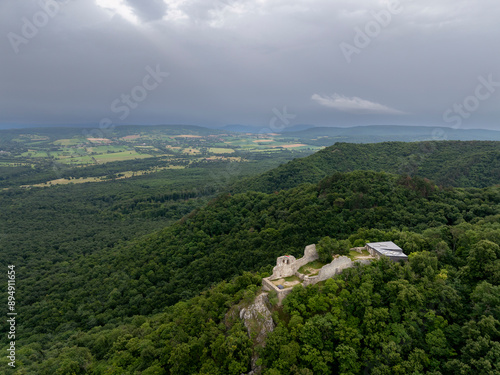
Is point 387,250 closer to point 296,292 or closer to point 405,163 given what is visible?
point 296,292

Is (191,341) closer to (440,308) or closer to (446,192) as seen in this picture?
(440,308)

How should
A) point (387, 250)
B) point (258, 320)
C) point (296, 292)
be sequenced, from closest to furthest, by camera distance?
point (258, 320)
point (296, 292)
point (387, 250)

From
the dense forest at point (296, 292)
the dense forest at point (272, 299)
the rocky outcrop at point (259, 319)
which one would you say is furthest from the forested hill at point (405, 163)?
the rocky outcrop at point (259, 319)

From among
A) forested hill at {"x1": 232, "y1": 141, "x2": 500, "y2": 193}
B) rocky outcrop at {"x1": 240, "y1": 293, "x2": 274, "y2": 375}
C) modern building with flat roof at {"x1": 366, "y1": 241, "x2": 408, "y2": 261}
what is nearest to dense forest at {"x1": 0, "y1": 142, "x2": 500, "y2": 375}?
rocky outcrop at {"x1": 240, "y1": 293, "x2": 274, "y2": 375}

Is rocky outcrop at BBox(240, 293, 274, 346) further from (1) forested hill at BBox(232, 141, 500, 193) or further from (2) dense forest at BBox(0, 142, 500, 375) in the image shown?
(1) forested hill at BBox(232, 141, 500, 193)

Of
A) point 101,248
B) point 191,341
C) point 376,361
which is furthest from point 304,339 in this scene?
point 101,248

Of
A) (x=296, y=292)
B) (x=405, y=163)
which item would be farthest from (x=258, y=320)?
(x=405, y=163)

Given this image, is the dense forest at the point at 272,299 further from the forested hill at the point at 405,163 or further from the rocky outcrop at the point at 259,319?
the forested hill at the point at 405,163
